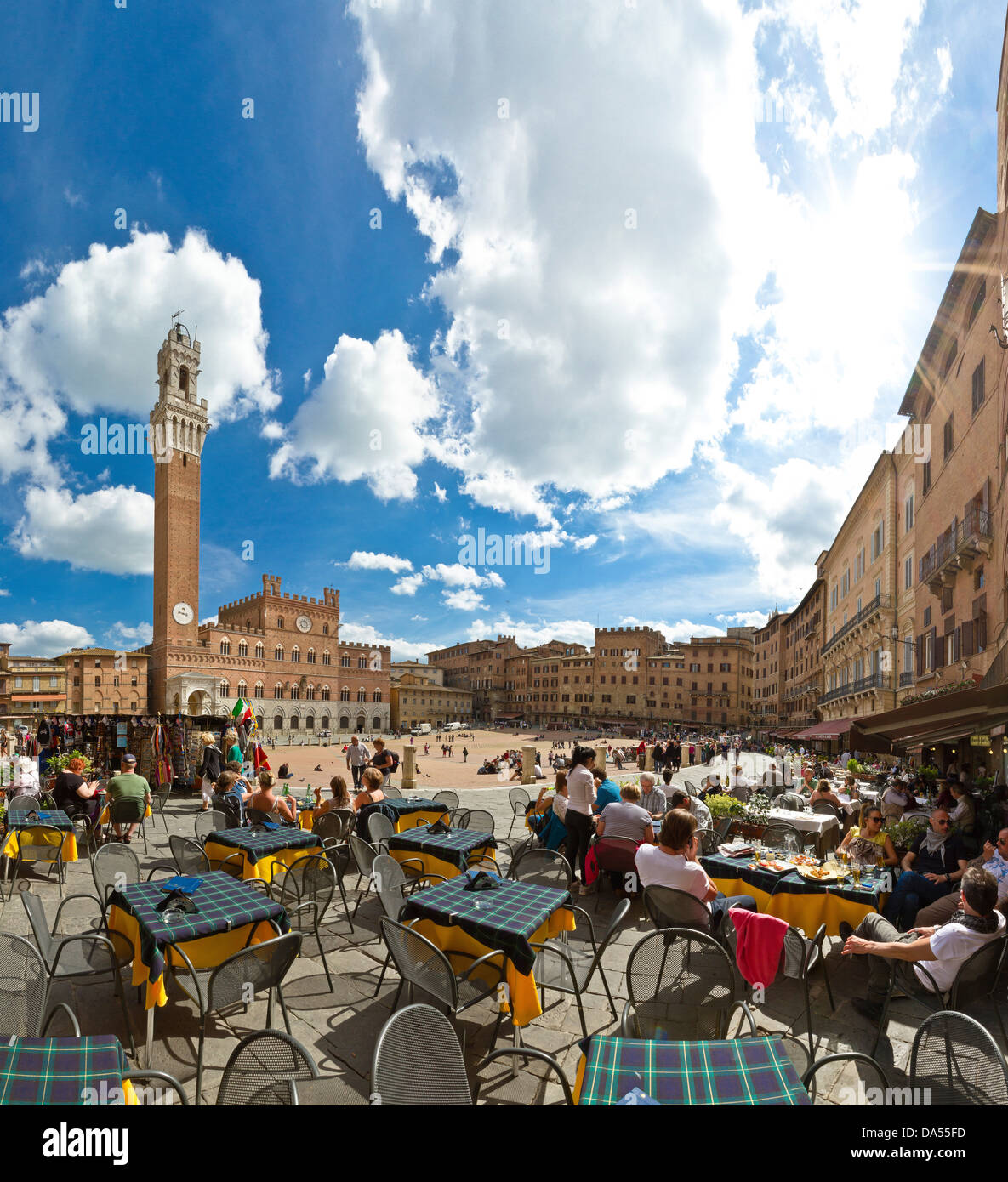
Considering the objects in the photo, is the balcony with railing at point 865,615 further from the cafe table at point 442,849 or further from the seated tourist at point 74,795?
the seated tourist at point 74,795

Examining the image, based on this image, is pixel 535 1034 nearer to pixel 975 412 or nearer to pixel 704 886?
pixel 704 886

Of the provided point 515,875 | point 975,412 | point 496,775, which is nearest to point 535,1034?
point 515,875

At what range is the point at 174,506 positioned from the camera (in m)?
63.3

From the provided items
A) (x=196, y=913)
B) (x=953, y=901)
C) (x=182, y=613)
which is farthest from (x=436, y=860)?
(x=182, y=613)

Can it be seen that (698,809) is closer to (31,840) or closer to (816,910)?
(816,910)

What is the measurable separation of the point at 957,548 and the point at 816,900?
14477 millimetres

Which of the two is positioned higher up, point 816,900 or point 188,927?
point 188,927

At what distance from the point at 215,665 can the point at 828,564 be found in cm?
6027

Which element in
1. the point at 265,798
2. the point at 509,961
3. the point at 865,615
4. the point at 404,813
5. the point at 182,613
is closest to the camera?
the point at 509,961

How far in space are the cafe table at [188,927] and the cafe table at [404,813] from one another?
119 inches

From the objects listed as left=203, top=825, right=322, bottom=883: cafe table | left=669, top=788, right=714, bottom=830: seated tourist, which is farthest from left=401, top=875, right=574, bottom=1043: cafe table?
left=669, top=788, right=714, bottom=830: seated tourist

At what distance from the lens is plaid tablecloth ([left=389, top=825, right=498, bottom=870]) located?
5.53 meters
